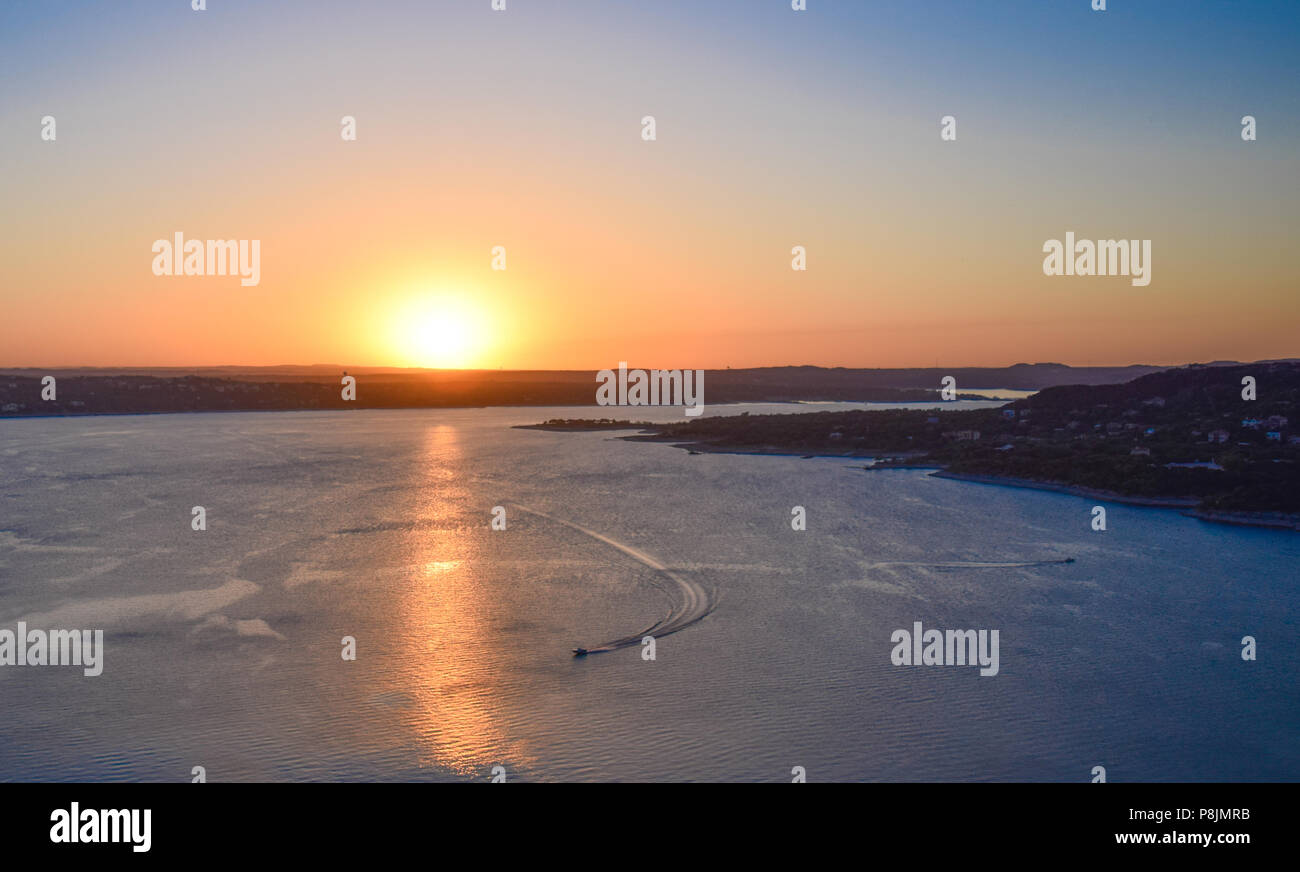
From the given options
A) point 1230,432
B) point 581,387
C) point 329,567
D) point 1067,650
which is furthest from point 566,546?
point 581,387

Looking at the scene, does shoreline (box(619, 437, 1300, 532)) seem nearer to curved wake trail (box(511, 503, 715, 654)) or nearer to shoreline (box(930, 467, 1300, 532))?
shoreline (box(930, 467, 1300, 532))

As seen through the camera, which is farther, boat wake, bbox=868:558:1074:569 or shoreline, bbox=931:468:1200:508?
shoreline, bbox=931:468:1200:508

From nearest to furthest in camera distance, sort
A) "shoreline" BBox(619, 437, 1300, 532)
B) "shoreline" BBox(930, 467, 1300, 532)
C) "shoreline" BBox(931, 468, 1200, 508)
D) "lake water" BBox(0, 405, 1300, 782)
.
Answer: "lake water" BBox(0, 405, 1300, 782), "shoreline" BBox(930, 467, 1300, 532), "shoreline" BBox(619, 437, 1300, 532), "shoreline" BBox(931, 468, 1200, 508)

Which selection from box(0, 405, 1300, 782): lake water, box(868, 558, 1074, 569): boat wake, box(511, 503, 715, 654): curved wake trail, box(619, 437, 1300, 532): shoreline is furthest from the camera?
box(619, 437, 1300, 532): shoreline

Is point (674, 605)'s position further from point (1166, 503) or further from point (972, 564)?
point (1166, 503)

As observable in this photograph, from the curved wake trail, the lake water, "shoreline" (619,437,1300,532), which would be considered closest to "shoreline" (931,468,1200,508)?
"shoreline" (619,437,1300,532)
